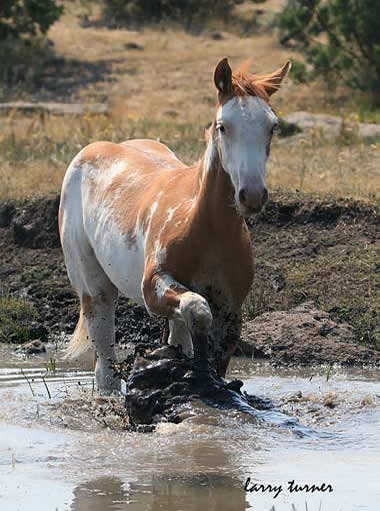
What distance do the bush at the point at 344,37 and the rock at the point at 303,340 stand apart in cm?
1099

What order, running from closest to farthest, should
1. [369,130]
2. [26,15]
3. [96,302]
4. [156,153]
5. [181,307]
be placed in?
[181,307] < [96,302] < [156,153] < [369,130] < [26,15]

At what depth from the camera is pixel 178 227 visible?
6.72 meters

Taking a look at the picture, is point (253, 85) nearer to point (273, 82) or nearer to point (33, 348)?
→ point (273, 82)

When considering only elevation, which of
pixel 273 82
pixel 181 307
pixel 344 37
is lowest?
pixel 344 37

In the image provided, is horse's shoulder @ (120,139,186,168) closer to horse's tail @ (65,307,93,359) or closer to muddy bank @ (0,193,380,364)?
horse's tail @ (65,307,93,359)

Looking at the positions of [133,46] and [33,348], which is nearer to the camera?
[33,348]

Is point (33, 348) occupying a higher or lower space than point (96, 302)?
lower

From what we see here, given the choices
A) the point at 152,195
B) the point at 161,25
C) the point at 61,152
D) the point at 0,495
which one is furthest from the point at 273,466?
the point at 161,25

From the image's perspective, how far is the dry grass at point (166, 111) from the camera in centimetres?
1260

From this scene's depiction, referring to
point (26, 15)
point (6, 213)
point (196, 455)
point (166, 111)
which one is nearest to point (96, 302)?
point (196, 455)

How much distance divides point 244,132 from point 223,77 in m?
0.36

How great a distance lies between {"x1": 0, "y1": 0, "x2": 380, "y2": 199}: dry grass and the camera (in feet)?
41.3

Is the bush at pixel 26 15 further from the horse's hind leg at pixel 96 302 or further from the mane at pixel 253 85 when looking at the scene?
the mane at pixel 253 85

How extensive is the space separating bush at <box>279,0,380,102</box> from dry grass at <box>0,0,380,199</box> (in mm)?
452
